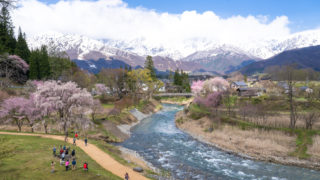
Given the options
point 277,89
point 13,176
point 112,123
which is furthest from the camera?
point 277,89

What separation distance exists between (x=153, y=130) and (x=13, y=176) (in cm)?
4489

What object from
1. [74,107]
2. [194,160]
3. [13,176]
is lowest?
[194,160]

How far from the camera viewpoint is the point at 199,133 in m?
62.1

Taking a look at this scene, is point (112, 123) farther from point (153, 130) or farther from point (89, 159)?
point (89, 159)

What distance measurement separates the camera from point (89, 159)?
115 ft

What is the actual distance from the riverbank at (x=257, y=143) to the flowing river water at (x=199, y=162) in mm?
2035

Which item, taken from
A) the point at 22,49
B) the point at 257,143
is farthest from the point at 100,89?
the point at 257,143

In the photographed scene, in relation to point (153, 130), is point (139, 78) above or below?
above

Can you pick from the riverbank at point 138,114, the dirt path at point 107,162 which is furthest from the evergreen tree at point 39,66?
the dirt path at point 107,162

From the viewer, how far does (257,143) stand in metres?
47.3

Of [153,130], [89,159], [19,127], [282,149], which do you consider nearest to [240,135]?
[282,149]

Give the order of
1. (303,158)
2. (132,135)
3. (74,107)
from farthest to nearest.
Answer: (132,135) → (74,107) → (303,158)

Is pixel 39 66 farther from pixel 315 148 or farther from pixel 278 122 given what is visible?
pixel 315 148

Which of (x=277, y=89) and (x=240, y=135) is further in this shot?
(x=277, y=89)
